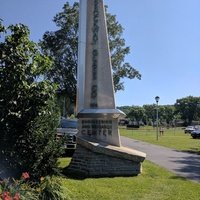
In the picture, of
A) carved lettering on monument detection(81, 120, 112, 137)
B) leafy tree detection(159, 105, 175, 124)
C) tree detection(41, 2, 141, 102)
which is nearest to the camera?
carved lettering on monument detection(81, 120, 112, 137)

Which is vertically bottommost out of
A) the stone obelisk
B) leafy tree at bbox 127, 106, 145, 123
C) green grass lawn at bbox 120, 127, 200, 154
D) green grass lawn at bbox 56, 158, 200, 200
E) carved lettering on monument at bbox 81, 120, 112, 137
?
green grass lawn at bbox 56, 158, 200, 200

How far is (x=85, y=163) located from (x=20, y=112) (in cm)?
540

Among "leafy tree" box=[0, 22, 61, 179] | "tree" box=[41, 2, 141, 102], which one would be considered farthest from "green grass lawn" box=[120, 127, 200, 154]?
"leafy tree" box=[0, 22, 61, 179]

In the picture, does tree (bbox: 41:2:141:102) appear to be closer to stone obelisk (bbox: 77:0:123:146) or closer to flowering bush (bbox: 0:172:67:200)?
stone obelisk (bbox: 77:0:123:146)

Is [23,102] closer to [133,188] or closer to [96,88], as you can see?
[133,188]

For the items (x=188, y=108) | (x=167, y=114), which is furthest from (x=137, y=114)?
(x=188, y=108)

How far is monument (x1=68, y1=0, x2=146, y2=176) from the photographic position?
13.7 metres

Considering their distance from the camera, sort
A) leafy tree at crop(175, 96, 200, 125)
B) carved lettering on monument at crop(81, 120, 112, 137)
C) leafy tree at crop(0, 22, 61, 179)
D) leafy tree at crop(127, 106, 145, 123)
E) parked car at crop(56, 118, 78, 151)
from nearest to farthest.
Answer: leafy tree at crop(0, 22, 61, 179), carved lettering on monument at crop(81, 120, 112, 137), parked car at crop(56, 118, 78, 151), leafy tree at crop(175, 96, 200, 125), leafy tree at crop(127, 106, 145, 123)

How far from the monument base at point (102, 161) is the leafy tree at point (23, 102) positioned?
4.33 meters

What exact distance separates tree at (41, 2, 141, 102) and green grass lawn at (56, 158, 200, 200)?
106 ft

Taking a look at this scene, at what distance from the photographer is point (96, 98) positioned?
47.3 ft

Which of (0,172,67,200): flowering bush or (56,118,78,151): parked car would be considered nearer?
(0,172,67,200): flowering bush

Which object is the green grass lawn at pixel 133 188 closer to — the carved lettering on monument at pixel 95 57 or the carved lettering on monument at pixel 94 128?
the carved lettering on monument at pixel 94 128

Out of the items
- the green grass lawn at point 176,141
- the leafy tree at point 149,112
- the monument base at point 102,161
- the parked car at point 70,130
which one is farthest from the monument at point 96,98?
the leafy tree at point 149,112
